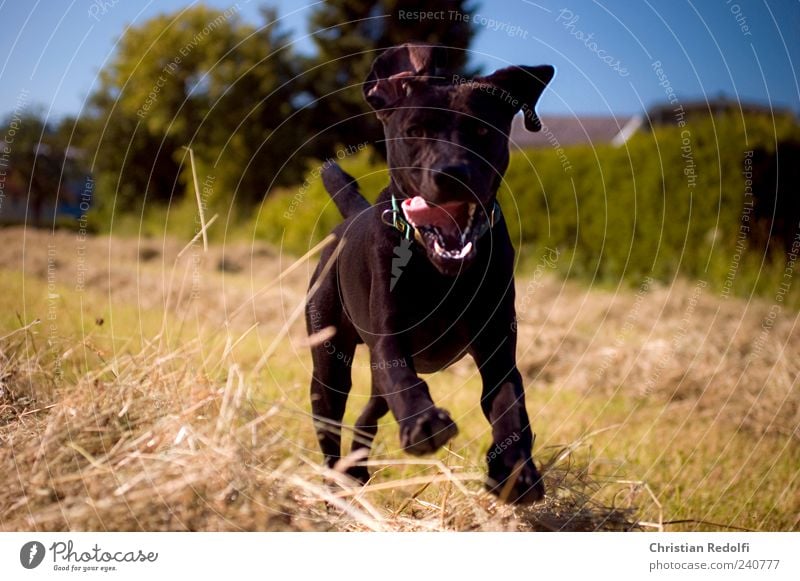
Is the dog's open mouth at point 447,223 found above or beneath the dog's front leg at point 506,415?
above

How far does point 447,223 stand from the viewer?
296 cm

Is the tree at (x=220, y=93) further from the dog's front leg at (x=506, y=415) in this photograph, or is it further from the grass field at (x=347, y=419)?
the dog's front leg at (x=506, y=415)

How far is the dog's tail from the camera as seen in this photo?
12.5 ft

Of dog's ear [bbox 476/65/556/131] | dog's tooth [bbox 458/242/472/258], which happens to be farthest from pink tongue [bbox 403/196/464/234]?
dog's ear [bbox 476/65/556/131]

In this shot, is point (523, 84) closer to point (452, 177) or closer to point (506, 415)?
point (452, 177)

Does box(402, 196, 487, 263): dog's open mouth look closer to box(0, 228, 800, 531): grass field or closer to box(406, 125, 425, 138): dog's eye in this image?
box(406, 125, 425, 138): dog's eye

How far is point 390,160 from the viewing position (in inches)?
122

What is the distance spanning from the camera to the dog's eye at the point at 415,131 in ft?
9.59

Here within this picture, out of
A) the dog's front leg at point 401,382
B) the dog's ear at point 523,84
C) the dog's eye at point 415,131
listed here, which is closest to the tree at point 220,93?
the dog's ear at point 523,84

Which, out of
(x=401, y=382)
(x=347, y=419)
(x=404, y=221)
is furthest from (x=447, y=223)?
(x=347, y=419)

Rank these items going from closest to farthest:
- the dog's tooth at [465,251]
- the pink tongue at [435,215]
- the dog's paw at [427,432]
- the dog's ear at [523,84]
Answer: the dog's paw at [427,432], the dog's tooth at [465,251], the pink tongue at [435,215], the dog's ear at [523,84]

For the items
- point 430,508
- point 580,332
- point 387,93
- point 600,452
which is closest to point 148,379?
point 430,508

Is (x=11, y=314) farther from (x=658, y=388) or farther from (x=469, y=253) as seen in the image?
(x=658, y=388)
